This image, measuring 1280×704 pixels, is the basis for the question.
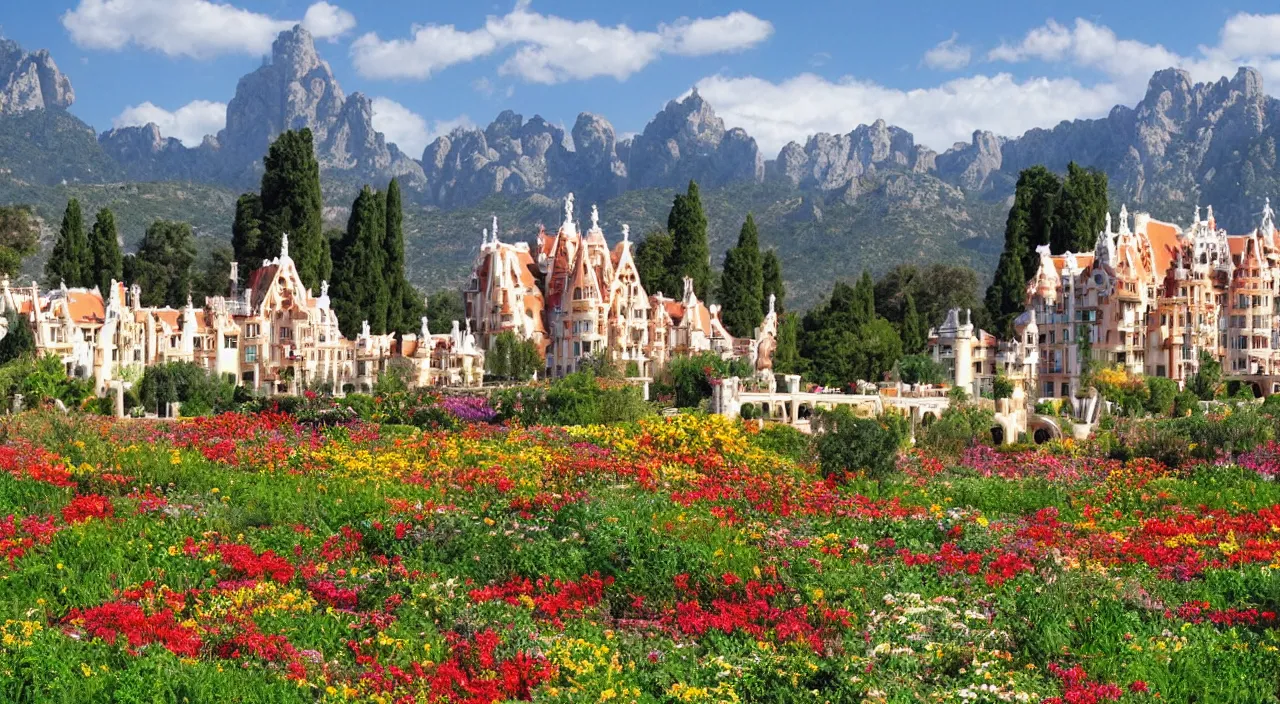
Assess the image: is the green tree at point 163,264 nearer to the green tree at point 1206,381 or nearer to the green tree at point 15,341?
the green tree at point 15,341

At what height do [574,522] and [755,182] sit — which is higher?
[755,182]

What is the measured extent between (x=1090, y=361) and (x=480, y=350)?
3043cm

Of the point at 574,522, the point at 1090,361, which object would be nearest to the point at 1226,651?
the point at 574,522

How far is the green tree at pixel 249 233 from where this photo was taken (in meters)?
70.3

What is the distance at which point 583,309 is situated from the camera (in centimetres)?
7200

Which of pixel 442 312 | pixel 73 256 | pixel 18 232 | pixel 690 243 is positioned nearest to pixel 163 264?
pixel 18 232

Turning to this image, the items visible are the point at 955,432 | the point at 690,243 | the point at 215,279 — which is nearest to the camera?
the point at 955,432

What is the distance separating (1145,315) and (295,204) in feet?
141

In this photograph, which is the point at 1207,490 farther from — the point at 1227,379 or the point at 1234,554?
the point at 1227,379

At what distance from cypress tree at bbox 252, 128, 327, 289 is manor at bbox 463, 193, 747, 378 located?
30.1 ft

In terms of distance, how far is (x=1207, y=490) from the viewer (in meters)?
26.8

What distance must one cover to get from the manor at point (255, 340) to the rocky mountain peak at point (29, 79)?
5357 inches

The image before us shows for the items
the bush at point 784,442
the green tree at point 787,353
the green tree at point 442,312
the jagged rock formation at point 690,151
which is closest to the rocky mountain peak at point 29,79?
the jagged rock formation at point 690,151

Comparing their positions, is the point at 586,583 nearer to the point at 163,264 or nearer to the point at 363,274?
the point at 363,274
